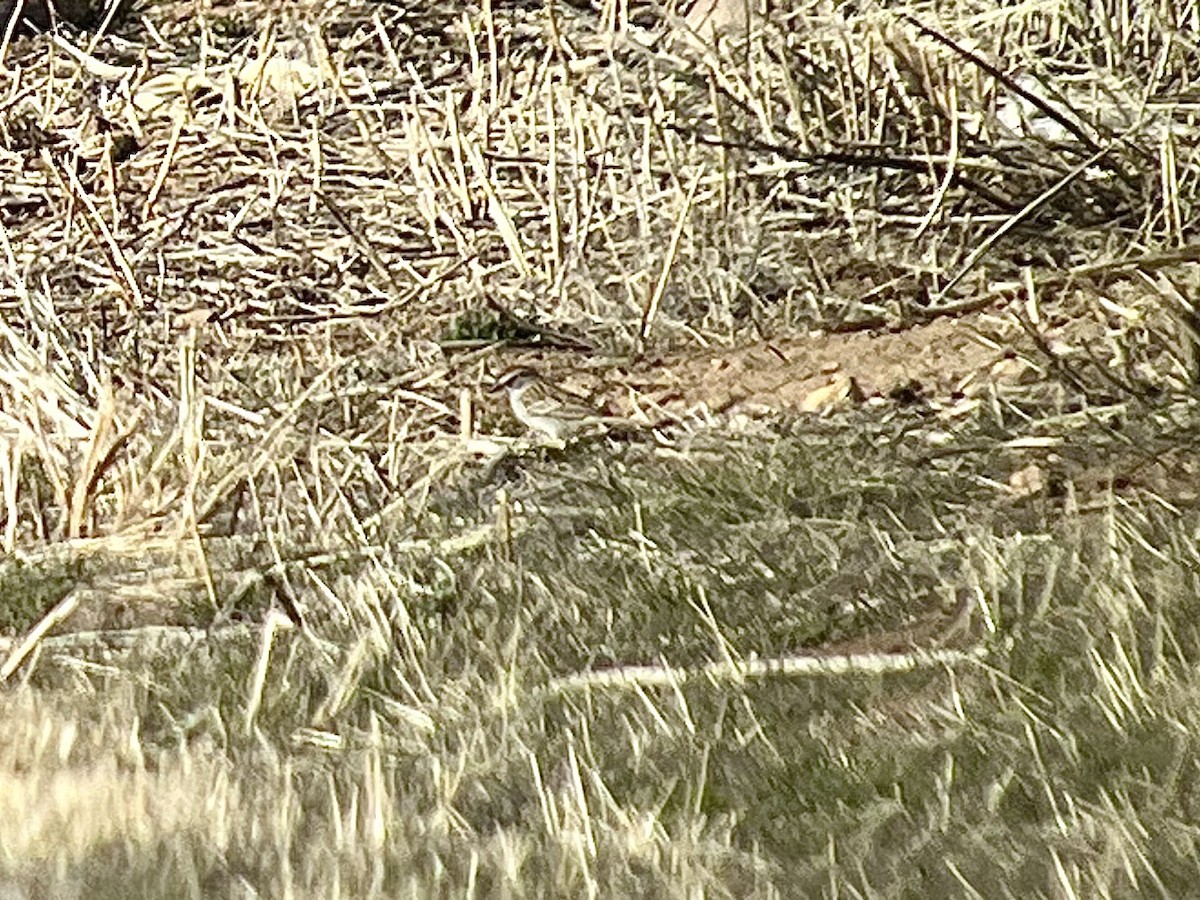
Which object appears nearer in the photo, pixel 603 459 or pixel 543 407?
pixel 603 459

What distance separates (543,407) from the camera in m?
3.12

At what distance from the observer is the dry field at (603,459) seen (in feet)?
5.60

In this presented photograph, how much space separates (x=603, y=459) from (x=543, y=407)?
34 centimetres

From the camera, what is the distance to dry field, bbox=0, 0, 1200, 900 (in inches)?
67.2

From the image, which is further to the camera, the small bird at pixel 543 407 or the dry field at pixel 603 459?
the small bird at pixel 543 407

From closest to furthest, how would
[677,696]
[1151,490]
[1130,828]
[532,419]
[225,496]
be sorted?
[1130,828]
[677,696]
[1151,490]
[225,496]
[532,419]

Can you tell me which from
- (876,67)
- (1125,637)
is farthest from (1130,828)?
(876,67)

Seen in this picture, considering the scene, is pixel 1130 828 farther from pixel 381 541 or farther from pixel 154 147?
pixel 154 147

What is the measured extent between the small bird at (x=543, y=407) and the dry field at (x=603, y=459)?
2.1 inches

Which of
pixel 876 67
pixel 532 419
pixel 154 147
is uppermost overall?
pixel 876 67

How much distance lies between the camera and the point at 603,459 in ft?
9.20

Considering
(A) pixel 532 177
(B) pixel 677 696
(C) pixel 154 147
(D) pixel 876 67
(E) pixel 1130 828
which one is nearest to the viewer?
(E) pixel 1130 828

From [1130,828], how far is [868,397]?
5.18 feet

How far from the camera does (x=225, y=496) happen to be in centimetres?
265
